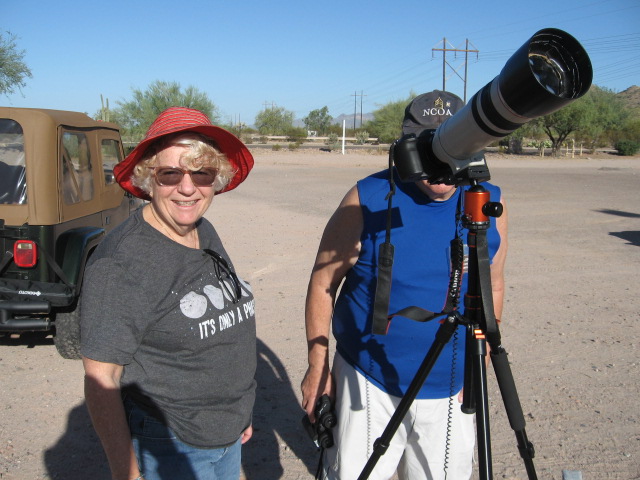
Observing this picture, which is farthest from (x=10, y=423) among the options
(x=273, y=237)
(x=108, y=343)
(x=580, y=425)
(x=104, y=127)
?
(x=273, y=237)

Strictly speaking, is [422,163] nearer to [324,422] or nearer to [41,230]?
[324,422]

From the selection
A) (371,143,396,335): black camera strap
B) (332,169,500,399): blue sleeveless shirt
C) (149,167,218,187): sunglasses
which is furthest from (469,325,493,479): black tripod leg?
(149,167,218,187): sunglasses

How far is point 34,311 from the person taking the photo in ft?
13.3

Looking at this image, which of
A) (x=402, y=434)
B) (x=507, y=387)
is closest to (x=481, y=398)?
(x=507, y=387)

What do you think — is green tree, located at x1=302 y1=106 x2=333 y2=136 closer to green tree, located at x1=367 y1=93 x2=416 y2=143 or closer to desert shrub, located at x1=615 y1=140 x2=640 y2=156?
green tree, located at x1=367 y1=93 x2=416 y2=143

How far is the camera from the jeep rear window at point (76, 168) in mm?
4547

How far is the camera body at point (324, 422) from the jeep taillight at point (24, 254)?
2872mm

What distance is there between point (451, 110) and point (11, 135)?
3573mm

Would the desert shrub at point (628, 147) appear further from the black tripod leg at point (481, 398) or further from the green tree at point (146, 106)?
the black tripod leg at point (481, 398)

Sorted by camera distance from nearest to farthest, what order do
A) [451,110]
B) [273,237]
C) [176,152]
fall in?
[176,152]
[451,110]
[273,237]

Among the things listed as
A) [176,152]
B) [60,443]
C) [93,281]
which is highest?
[176,152]

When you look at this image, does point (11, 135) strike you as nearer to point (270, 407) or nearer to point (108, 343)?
point (270, 407)

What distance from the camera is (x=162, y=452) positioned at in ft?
5.54

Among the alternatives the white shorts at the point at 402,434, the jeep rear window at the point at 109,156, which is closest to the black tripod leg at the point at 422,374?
the white shorts at the point at 402,434
